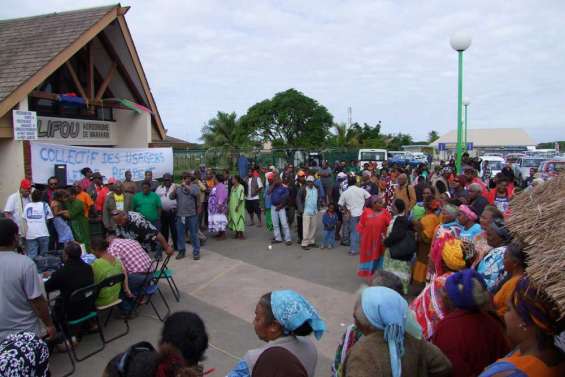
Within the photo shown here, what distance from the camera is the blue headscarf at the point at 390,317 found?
2.07 meters

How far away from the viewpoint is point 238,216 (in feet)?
34.9

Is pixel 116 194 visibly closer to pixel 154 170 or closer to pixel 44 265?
pixel 44 265

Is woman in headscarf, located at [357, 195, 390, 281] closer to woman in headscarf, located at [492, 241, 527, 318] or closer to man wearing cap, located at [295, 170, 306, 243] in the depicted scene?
man wearing cap, located at [295, 170, 306, 243]

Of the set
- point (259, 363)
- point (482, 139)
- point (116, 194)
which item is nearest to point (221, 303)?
point (116, 194)

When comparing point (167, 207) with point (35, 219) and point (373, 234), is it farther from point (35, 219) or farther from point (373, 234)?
point (373, 234)

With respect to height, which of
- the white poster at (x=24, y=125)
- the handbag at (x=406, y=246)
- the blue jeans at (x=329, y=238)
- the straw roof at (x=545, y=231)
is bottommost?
the blue jeans at (x=329, y=238)

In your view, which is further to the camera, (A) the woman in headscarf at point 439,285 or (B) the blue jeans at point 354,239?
(B) the blue jeans at point 354,239

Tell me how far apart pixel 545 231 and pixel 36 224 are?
7.63 m

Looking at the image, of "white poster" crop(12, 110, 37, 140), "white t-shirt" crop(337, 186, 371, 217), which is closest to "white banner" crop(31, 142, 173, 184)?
"white poster" crop(12, 110, 37, 140)

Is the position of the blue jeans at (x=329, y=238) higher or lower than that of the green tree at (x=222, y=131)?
lower

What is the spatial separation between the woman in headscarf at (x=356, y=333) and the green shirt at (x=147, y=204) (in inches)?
246

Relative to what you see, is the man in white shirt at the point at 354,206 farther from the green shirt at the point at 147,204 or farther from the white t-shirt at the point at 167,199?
the green shirt at the point at 147,204

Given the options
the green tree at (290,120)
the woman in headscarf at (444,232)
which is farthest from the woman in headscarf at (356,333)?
the green tree at (290,120)

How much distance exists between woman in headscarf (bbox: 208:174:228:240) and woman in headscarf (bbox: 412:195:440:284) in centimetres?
541
